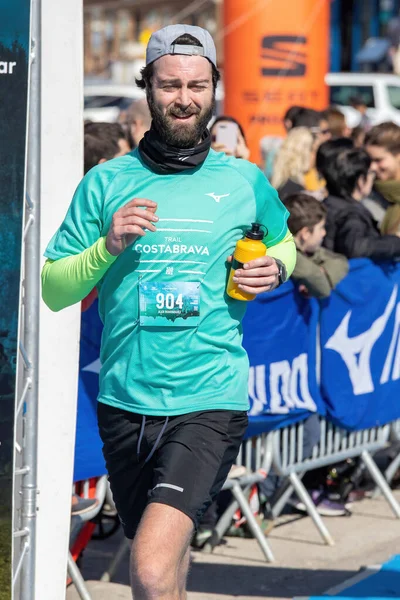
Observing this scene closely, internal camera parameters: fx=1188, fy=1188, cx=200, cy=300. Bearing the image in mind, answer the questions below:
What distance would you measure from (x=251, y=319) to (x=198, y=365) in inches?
85.7

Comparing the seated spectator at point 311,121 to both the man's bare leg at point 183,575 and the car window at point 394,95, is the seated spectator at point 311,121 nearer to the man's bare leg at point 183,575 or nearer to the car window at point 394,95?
the man's bare leg at point 183,575

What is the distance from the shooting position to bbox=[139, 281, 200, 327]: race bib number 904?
3623 mm

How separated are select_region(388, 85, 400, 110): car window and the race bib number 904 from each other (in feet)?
69.8

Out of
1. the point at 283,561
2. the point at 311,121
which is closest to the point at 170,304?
the point at 283,561

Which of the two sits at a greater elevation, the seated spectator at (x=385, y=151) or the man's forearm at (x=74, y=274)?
the seated spectator at (x=385, y=151)

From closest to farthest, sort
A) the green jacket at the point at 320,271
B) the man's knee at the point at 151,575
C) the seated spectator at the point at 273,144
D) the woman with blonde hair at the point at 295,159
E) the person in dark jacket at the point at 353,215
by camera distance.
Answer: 1. the man's knee at the point at 151,575
2. the green jacket at the point at 320,271
3. the person in dark jacket at the point at 353,215
4. the woman with blonde hair at the point at 295,159
5. the seated spectator at the point at 273,144

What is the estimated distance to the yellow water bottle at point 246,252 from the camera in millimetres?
3602

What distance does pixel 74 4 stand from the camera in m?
4.11

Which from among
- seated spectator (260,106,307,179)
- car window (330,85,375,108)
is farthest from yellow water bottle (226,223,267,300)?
car window (330,85,375,108)

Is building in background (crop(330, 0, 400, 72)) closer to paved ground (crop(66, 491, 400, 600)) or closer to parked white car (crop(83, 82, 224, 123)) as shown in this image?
parked white car (crop(83, 82, 224, 123))

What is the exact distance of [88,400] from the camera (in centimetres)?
526

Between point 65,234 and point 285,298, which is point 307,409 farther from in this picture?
point 65,234

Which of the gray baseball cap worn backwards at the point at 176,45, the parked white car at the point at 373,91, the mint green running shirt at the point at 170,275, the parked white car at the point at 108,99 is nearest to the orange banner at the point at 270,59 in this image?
the gray baseball cap worn backwards at the point at 176,45

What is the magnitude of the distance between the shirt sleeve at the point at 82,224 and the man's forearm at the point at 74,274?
0.04 m
